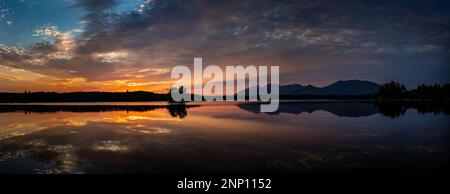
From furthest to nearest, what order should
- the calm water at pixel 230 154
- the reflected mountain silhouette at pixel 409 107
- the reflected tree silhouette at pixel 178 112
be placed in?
the reflected mountain silhouette at pixel 409 107 < the reflected tree silhouette at pixel 178 112 < the calm water at pixel 230 154

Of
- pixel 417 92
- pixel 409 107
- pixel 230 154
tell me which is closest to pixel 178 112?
pixel 230 154

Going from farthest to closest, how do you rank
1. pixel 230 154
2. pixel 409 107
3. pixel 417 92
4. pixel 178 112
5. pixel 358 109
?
pixel 417 92 → pixel 409 107 → pixel 358 109 → pixel 178 112 → pixel 230 154

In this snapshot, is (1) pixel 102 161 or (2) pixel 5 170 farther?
(1) pixel 102 161

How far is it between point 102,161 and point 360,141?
63.3 feet

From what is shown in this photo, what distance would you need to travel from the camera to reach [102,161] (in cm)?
1831

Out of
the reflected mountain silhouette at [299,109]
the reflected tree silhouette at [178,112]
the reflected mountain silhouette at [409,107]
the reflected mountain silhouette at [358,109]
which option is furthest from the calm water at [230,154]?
the reflected mountain silhouette at [409,107]

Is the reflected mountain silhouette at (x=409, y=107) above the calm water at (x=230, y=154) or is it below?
above

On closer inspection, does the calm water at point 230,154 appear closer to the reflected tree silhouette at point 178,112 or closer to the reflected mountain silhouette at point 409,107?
the reflected tree silhouette at point 178,112

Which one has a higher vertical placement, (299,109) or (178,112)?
(299,109)

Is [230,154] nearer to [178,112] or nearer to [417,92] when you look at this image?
[178,112]
